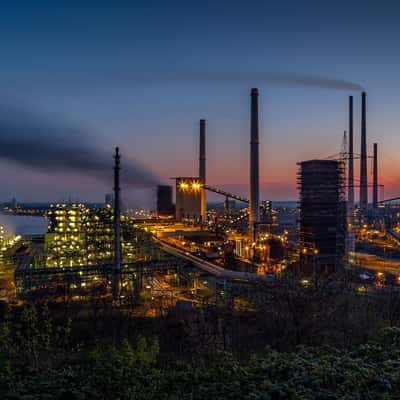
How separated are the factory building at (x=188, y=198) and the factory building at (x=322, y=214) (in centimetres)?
1235

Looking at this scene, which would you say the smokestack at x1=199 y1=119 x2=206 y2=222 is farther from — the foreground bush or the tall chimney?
the foreground bush

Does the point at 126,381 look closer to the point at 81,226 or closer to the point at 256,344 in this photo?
the point at 256,344

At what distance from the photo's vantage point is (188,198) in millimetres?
34562

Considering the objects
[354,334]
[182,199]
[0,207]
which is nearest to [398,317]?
[354,334]

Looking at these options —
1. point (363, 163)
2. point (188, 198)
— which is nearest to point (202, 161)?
point (188, 198)

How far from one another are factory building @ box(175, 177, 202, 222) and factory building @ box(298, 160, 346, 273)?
12353mm

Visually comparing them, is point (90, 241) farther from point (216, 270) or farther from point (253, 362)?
point (253, 362)

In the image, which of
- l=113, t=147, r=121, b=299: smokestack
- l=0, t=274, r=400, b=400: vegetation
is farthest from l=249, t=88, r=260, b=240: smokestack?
l=0, t=274, r=400, b=400: vegetation

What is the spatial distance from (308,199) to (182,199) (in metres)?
15.1

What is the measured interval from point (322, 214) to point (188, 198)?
15198 millimetres

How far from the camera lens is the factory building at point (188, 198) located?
3384 centimetres

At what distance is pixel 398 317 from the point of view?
25.5 ft

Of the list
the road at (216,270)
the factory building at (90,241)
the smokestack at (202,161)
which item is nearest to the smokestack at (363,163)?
the smokestack at (202,161)

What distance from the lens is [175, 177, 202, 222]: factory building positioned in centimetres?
3384
